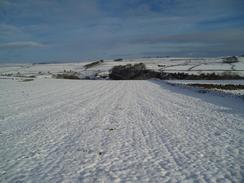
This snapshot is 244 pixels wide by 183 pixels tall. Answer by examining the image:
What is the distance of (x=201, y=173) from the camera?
22.1 feet

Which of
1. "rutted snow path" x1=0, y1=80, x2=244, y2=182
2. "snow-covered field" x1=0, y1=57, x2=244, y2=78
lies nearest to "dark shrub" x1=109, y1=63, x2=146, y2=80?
"snow-covered field" x1=0, y1=57, x2=244, y2=78

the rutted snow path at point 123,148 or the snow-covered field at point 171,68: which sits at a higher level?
the snow-covered field at point 171,68

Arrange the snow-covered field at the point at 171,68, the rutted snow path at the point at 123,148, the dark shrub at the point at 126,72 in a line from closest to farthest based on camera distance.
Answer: the rutted snow path at the point at 123,148, the snow-covered field at the point at 171,68, the dark shrub at the point at 126,72

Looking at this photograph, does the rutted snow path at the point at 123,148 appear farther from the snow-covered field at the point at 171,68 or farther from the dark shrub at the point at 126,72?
the dark shrub at the point at 126,72

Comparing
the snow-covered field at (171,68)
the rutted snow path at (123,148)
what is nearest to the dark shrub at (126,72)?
the snow-covered field at (171,68)

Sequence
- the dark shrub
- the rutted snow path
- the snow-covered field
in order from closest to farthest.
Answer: the rutted snow path, the snow-covered field, the dark shrub

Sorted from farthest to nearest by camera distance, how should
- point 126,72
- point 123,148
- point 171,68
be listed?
1. point 171,68
2. point 126,72
3. point 123,148

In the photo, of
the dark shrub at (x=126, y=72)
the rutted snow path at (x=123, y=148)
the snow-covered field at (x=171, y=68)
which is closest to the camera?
the rutted snow path at (x=123, y=148)

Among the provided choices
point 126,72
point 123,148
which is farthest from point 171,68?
point 123,148

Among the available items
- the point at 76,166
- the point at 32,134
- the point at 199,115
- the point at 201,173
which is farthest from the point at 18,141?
the point at 199,115

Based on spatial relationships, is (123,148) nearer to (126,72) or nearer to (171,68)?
(126,72)

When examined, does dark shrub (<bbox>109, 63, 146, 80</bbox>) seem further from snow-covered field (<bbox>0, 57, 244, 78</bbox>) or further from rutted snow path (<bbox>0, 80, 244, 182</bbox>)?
rutted snow path (<bbox>0, 80, 244, 182</bbox>)

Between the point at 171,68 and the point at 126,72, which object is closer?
the point at 126,72

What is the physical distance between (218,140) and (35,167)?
7184 mm
